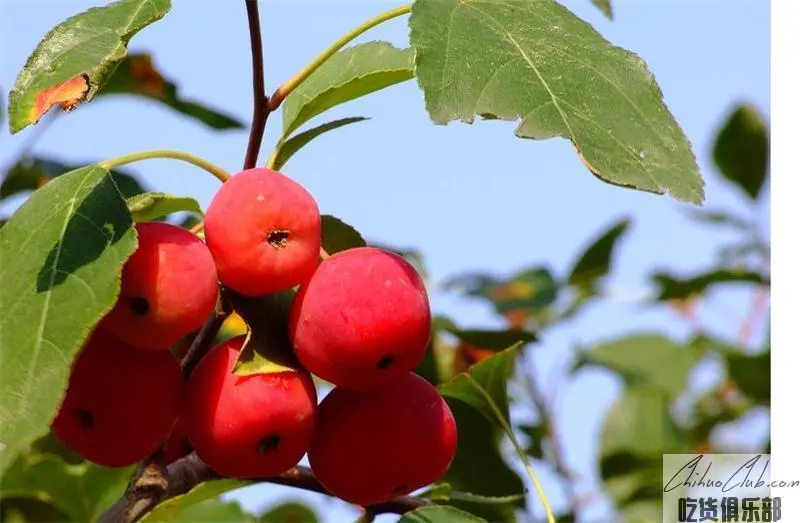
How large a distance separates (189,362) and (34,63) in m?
0.29

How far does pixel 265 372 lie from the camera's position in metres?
0.99

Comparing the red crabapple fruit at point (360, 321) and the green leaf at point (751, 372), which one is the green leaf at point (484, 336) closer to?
the green leaf at point (751, 372)

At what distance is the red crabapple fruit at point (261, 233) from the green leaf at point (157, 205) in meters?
0.12

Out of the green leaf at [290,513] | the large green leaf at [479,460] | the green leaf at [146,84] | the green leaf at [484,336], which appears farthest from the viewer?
the green leaf at [290,513]

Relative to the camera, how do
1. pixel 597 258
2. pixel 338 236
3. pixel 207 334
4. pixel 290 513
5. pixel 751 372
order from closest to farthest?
pixel 207 334, pixel 338 236, pixel 290 513, pixel 751 372, pixel 597 258

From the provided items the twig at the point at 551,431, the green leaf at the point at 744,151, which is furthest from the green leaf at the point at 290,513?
the green leaf at the point at 744,151

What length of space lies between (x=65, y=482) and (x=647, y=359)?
170cm

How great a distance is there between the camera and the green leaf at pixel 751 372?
2628 mm

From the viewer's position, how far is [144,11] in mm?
995

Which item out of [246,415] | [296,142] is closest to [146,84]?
[296,142]

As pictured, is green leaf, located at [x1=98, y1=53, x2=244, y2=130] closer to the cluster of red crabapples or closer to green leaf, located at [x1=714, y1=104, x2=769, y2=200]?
the cluster of red crabapples

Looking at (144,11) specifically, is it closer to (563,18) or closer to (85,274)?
(85,274)

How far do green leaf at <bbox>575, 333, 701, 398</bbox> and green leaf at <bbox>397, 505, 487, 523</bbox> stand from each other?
6.21 feet

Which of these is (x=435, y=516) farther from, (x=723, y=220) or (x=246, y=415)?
(x=723, y=220)
